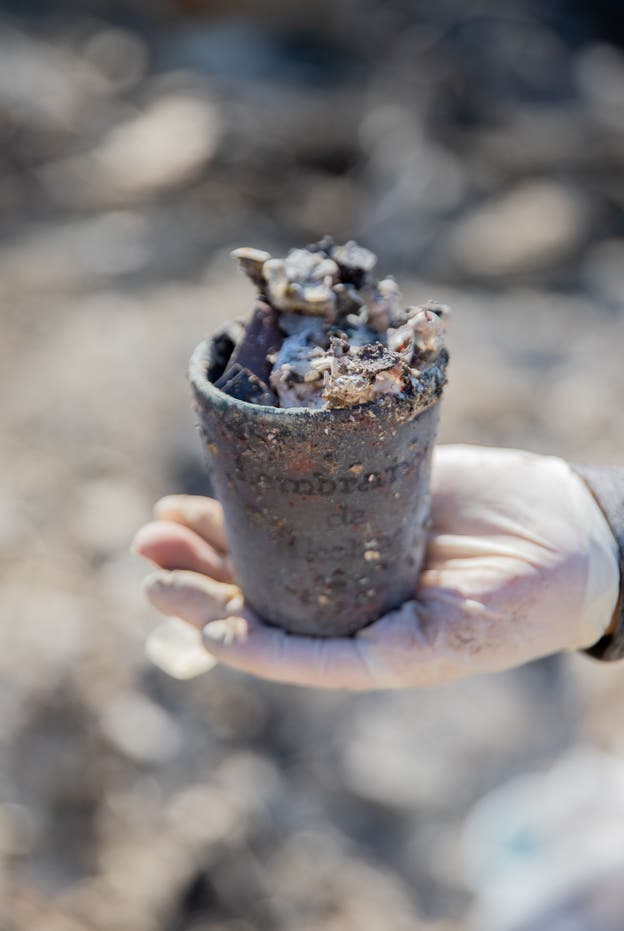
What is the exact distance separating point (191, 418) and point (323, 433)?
11.3 ft

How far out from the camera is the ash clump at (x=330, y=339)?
1.67 m

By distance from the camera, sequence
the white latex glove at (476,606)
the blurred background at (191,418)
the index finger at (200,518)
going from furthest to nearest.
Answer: the blurred background at (191,418), the index finger at (200,518), the white latex glove at (476,606)

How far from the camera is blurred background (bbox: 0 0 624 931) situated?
3316 mm

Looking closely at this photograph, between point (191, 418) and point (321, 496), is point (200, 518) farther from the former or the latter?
point (191, 418)

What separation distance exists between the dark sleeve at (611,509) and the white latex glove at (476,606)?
0.06 ft

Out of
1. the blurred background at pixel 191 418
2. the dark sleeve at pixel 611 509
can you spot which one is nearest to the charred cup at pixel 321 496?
the dark sleeve at pixel 611 509

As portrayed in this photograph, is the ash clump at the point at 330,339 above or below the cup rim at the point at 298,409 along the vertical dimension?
above

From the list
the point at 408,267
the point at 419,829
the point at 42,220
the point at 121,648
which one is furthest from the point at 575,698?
the point at 42,220

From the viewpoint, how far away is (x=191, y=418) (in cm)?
506

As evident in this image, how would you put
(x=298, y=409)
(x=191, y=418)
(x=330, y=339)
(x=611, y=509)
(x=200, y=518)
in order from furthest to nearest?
(x=191, y=418) < (x=200, y=518) < (x=611, y=509) < (x=330, y=339) < (x=298, y=409)

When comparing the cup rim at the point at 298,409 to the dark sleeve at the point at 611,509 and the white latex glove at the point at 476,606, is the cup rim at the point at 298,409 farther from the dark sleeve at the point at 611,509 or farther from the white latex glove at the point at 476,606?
the dark sleeve at the point at 611,509

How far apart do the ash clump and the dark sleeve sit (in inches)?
21.5

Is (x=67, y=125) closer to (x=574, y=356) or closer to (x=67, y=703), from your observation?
(x=574, y=356)

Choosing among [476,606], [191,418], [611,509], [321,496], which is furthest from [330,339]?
[191,418]
